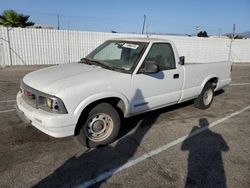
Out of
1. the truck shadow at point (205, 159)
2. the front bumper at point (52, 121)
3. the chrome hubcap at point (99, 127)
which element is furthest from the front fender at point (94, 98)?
the truck shadow at point (205, 159)

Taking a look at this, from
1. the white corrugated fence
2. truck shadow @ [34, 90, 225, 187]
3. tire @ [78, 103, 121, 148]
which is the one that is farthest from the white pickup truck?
the white corrugated fence

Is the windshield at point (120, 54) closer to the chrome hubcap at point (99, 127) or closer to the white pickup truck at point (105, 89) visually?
the white pickup truck at point (105, 89)

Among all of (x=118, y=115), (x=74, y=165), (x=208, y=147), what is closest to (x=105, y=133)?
(x=118, y=115)

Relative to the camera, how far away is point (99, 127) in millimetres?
4328

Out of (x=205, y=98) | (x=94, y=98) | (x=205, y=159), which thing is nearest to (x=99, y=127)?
(x=94, y=98)

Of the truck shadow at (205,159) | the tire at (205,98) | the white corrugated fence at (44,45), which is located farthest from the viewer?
the white corrugated fence at (44,45)

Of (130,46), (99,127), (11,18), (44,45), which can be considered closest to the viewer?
(99,127)

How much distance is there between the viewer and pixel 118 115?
14.6ft

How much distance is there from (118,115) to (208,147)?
5.63 ft

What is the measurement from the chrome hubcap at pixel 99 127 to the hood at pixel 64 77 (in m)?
0.65

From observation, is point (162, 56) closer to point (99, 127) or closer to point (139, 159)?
point (99, 127)

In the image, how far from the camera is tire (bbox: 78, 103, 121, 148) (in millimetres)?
4160

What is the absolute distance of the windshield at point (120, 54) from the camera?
4.72 meters

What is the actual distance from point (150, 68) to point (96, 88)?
3.80ft
